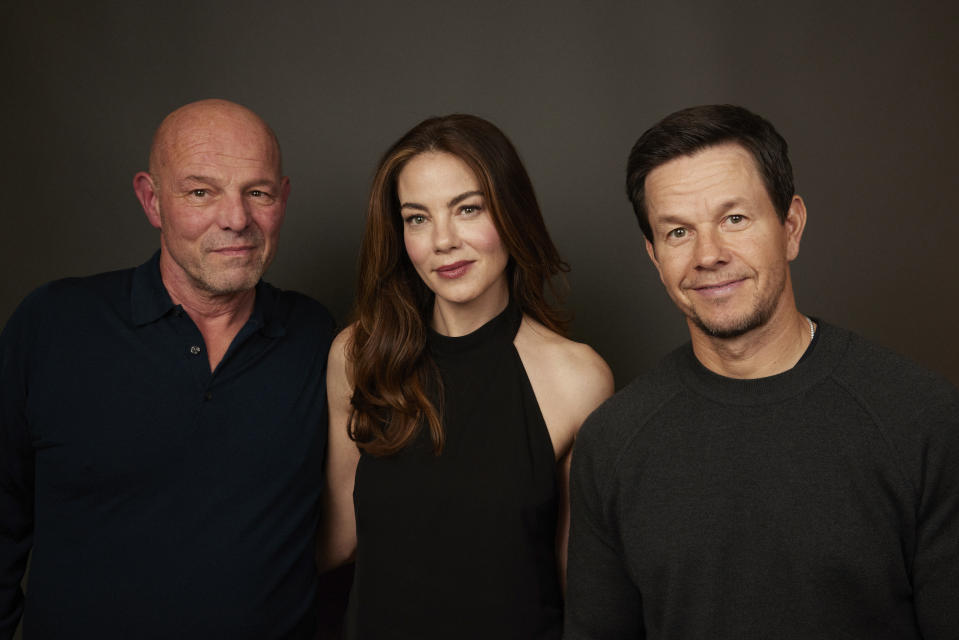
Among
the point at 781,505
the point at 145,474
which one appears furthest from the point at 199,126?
the point at 781,505

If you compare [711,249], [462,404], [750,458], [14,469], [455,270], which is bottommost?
[14,469]

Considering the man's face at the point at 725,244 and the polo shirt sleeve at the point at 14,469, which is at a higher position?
the man's face at the point at 725,244

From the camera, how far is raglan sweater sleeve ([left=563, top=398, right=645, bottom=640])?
1680 millimetres

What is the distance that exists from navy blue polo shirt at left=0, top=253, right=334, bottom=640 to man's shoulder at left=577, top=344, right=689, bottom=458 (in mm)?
735

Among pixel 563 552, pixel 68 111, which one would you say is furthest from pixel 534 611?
pixel 68 111

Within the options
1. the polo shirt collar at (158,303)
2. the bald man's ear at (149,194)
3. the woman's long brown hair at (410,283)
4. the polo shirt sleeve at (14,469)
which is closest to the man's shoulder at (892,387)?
the woman's long brown hair at (410,283)

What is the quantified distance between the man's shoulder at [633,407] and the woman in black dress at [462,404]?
17 cm

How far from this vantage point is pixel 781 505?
4.92 ft

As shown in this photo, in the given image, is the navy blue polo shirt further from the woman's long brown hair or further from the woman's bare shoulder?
the woman's bare shoulder

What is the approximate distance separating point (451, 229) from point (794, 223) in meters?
0.74

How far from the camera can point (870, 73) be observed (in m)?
2.66

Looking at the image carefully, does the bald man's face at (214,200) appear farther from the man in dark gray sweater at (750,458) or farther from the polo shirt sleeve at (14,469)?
the man in dark gray sweater at (750,458)

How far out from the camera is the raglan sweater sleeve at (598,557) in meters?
1.68

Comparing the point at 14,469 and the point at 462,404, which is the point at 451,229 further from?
the point at 14,469
